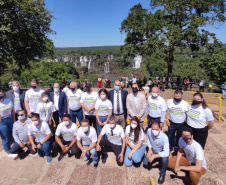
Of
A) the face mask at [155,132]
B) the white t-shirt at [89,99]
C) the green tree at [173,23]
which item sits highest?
the green tree at [173,23]

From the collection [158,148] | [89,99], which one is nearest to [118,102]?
[89,99]

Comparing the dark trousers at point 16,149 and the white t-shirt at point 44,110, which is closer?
the dark trousers at point 16,149

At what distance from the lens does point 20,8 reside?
31.3 ft

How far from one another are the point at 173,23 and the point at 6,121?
1330cm

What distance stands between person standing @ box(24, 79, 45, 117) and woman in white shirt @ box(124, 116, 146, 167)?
2797mm

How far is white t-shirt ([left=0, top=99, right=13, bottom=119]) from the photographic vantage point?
418cm

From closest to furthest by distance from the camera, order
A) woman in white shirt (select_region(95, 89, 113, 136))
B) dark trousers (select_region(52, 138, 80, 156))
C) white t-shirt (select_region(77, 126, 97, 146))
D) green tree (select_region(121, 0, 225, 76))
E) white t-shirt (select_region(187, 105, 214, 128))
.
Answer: white t-shirt (select_region(187, 105, 214, 128)) < white t-shirt (select_region(77, 126, 97, 146)) < dark trousers (select_region(52, 138, 80, 156)) < woman in white shirt (select_region(95, 89, 113, 136)) < green tree (select_region(121, 0, 225, 76))

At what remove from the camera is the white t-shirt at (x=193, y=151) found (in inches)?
120

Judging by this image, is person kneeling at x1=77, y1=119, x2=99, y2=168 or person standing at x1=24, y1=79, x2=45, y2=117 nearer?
person kneeling at x1=77, y1=119, x2=99, y2=168

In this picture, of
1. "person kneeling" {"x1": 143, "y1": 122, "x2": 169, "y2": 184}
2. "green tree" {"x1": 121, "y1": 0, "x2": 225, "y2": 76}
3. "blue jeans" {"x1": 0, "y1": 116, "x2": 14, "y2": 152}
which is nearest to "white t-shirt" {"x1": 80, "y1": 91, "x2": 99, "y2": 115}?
"person kneeling" {"x1": 143, "y1": 122, "x2": 169, "y2": 184}

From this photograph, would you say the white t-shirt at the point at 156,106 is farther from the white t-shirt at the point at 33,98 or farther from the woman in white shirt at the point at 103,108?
the white t-shirt at the point at 33,98

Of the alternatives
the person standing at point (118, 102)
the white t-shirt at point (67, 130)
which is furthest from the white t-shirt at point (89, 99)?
the white t-shirt at point (67, 130)

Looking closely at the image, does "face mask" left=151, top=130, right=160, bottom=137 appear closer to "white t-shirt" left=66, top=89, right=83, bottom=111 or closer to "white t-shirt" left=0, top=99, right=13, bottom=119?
"white t-shirt" left=66, top=89, right=83, bottom=111

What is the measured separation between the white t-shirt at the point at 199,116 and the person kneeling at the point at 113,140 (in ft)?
5.34
